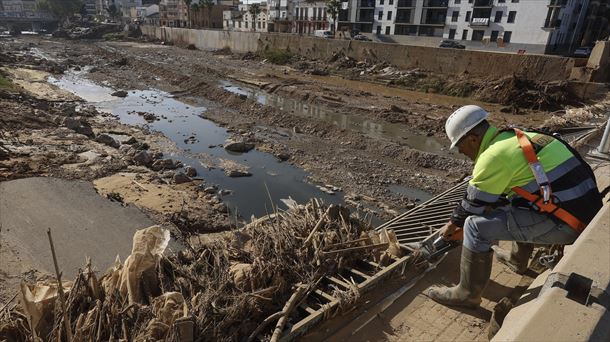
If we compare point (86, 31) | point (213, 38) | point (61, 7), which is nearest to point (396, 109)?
point (213, 38)

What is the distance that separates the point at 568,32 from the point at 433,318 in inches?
1942

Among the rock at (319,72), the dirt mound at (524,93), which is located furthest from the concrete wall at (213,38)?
the dirt mound at (524,93)

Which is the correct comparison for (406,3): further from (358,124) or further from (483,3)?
(358,124)

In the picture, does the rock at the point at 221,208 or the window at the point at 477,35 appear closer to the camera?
the rock at the point at 221,208

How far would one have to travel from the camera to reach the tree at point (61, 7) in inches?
3890

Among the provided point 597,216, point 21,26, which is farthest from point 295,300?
point 21,26

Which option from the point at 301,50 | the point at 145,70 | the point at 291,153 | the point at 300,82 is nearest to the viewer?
the point at 291,153

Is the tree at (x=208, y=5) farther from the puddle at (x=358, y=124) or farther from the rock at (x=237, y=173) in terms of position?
the rock at (x=237, y=173)

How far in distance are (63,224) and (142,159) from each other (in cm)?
416

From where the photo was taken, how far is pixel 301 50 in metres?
35.9

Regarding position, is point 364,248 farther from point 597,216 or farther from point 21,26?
point 21,26

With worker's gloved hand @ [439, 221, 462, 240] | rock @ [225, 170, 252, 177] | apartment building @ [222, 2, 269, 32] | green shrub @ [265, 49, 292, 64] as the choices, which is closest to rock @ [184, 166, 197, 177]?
rock @ [225, 170, 252, 177]

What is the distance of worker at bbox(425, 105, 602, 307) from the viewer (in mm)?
2939

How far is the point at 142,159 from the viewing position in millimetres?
11484
